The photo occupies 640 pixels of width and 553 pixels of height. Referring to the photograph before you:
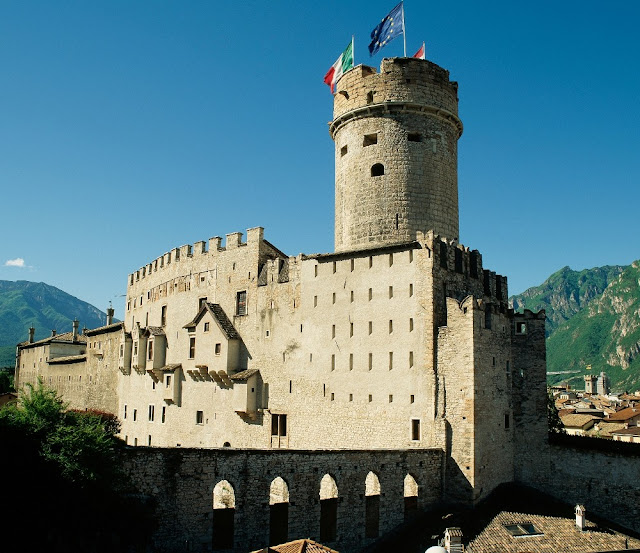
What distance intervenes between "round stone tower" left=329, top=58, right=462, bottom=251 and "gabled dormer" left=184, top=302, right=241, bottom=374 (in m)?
9.46

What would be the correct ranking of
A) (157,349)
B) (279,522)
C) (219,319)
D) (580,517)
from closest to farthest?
(279,522)
(580,517)
(219,319)
(157,349)

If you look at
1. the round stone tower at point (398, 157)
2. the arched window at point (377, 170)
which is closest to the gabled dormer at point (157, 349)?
the round stone tower at point (398, 157)

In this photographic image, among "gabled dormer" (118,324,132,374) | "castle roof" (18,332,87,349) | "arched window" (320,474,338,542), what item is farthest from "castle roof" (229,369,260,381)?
"castle roof" (18,332,87,349)

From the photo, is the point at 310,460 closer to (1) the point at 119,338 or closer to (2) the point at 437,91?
(2) the point at 437,91

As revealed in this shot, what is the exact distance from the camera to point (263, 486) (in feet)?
82.6

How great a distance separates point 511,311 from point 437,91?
42.4 feet

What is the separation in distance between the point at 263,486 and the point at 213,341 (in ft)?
59.5

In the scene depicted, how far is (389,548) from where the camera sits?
27.3 m

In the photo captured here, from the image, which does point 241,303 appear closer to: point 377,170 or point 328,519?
point 377,170

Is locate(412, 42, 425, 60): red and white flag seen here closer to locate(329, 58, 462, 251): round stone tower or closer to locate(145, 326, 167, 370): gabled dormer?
locate(329, 58, 462, 251): round stone tower

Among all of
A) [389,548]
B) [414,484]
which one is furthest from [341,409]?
[389,548]

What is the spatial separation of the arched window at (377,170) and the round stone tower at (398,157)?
44 millimetres

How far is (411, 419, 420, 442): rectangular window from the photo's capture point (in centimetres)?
3147

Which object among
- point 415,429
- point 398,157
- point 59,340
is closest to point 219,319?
point 398,157
